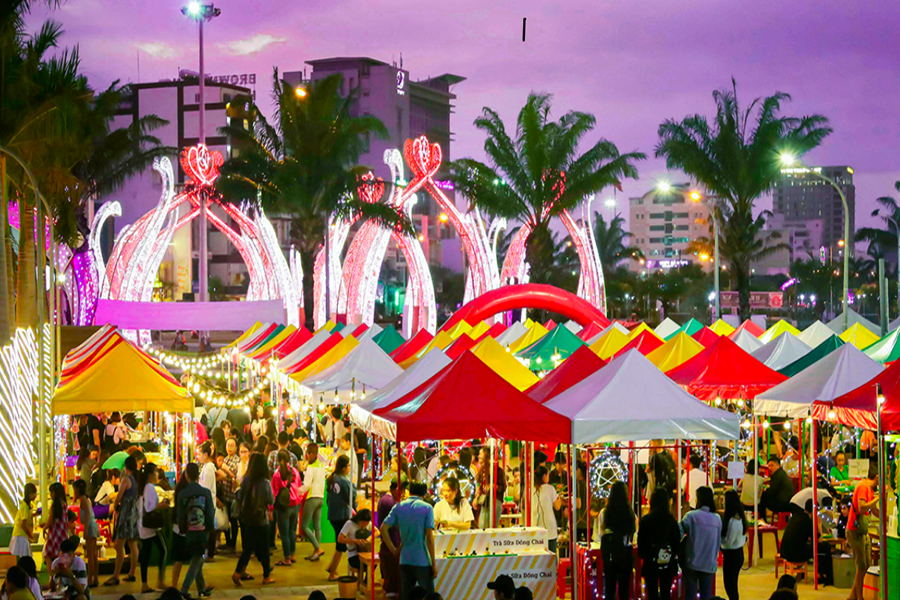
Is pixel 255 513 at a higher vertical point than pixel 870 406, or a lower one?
lower

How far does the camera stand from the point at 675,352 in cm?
2089

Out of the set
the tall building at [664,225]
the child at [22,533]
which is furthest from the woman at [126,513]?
the tall building at [664,225]

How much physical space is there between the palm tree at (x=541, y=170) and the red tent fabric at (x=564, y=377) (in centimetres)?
2485

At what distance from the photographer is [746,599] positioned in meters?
11.8

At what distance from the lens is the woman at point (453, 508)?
1172 cm

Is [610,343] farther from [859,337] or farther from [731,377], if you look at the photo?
[731,377]

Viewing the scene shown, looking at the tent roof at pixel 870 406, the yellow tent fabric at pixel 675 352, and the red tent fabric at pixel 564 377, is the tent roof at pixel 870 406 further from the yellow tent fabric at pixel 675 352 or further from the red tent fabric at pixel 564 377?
A: the yellow tent fabric at pixel 675 352

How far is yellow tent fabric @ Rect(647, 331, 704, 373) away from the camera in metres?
20.7

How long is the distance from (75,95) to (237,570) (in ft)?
61.1

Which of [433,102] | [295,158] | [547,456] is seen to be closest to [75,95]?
[295,158]

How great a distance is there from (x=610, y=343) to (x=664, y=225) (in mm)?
169382

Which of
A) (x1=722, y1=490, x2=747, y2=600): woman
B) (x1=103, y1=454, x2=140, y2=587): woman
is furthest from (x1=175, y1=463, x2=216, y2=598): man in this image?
(x1=722, y1=490, x2=747, y2=600): woman

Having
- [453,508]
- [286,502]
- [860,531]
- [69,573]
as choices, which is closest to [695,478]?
[860,531]

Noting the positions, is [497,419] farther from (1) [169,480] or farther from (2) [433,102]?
(2) [433,102]
